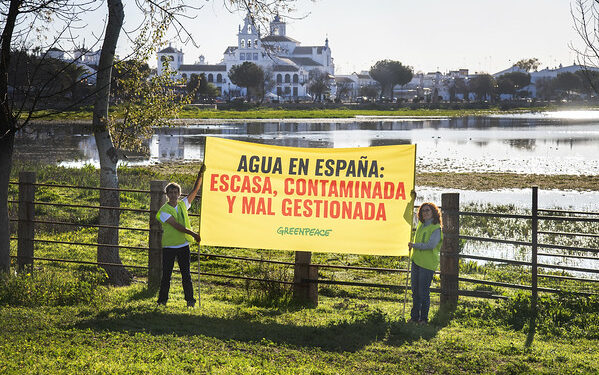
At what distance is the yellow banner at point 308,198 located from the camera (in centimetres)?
960

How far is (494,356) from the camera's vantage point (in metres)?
7.62

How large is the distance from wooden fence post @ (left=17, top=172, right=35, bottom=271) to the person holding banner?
3.23m

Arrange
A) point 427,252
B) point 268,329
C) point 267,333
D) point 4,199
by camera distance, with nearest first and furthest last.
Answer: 1. point 267,333
2. point 268,329
3. point 427,252
4. point 4,199

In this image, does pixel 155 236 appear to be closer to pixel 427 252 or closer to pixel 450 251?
pixel 427 252

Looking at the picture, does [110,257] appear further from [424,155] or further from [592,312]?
Answer: [424,155]

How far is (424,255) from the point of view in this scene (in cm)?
914

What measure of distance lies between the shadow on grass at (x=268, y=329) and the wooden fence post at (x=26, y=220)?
3459 mm

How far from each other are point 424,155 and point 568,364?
132 ft

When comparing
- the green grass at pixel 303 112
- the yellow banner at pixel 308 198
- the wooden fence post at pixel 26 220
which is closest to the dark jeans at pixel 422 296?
the yellow banner at pixel 308 198

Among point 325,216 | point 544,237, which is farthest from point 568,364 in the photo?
point 544,237

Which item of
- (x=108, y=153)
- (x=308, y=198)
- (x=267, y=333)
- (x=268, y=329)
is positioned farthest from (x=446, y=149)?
(x=267, y=333)

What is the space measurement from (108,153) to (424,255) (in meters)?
6.00

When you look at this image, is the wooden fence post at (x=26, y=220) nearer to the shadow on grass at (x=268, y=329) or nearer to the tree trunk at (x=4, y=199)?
the tree trunk at (x=4, y=199)

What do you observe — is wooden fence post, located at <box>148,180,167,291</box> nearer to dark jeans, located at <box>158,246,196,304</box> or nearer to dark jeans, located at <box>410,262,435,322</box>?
dark jeans, located at <box>158,246,196,304</box>
